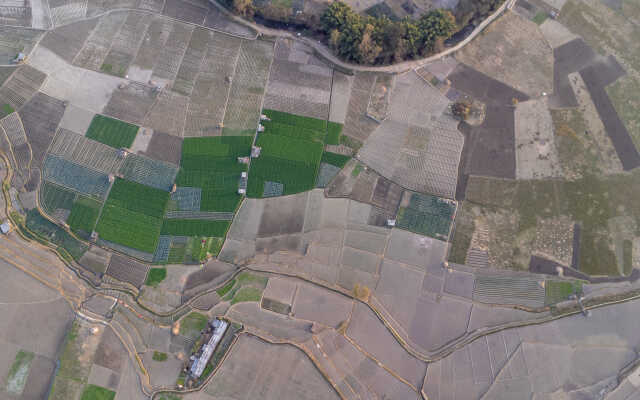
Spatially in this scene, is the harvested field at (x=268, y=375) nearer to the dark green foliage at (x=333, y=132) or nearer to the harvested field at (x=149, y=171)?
the harvested field at (x=149, y=171)

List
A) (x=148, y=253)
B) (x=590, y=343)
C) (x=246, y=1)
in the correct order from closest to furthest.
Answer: (x=590, y=343) → (x=148, y=253) → (x=246, y=1)

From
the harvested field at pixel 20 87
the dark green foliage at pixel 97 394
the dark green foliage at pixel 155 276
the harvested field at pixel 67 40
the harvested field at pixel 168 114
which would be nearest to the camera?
the dark green foliage at pixel 97 394

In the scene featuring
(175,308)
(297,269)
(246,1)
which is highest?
(246,1)

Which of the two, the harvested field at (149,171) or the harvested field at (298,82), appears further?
the harvested field at (298,82)

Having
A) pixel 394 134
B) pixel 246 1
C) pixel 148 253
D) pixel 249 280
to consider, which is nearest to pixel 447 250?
pixel 394 134

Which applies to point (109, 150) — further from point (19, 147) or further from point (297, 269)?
point (297, 269)

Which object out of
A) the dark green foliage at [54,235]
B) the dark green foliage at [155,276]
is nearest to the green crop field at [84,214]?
the dark green foliage at [54,235]
